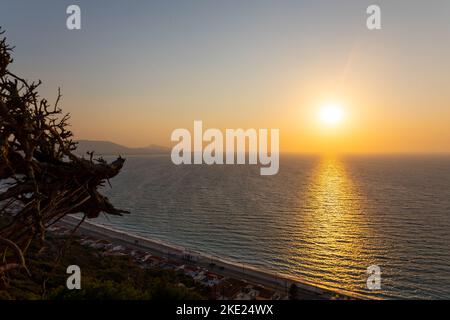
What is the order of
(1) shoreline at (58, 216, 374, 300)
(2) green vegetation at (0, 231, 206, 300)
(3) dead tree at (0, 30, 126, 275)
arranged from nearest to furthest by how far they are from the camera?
(3) dead tree at (0, 30, 126, 275) → (2) green vegetation at (0, 231, 206, 300) → (1) shoreline at (58, 216, 374, 300)

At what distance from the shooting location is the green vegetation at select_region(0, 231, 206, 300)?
12586 millimetres

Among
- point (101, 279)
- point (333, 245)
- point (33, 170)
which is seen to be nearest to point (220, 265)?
point (101, 279)

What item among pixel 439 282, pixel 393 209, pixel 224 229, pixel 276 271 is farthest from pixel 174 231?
pixel 393 209

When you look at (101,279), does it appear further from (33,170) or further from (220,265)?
(33,170)

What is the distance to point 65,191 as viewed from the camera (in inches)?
246

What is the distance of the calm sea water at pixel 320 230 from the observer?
111 ft

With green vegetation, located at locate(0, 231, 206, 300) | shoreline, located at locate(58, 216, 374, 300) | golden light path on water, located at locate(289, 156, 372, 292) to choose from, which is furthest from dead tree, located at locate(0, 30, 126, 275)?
golden light path on water, located at locate(289, 156, 372, 292)

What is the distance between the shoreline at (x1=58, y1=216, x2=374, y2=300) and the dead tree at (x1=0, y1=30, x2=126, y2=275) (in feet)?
83.7

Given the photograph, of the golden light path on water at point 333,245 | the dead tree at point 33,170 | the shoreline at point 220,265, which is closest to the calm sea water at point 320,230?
the golden light path on water at point 333,245

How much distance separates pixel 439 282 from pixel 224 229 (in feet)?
90.9

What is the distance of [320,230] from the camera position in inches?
1934

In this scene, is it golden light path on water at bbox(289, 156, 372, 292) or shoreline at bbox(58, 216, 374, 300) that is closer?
shoreline at bbox(58, 216, 374, 300)

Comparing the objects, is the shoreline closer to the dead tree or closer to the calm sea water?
the calm sea water

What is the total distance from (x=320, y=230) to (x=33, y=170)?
48.1 metres
